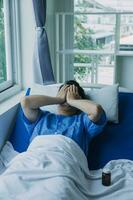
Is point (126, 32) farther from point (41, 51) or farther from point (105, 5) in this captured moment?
point (41, 51)

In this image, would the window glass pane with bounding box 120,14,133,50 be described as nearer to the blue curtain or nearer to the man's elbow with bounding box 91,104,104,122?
the blue curtain

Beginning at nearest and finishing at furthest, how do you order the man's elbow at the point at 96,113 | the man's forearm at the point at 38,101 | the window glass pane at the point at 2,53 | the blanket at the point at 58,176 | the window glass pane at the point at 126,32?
1. the blanket at the point at 58,176
2. the man's elbow at the point at 96,113
3. the man's forearm at the point at 38,101
4. the window glass pane at the point at 2,53
5. the window glass pane at the point at 126,32

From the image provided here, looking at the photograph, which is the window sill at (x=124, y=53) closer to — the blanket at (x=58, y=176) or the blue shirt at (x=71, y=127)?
the blue shirt at (x=71, y=127)

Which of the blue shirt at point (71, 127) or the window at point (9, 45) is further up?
the window at point (9, 45)

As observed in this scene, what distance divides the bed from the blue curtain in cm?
87

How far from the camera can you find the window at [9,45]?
2.61m

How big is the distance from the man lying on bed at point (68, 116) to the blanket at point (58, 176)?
0.30 ft

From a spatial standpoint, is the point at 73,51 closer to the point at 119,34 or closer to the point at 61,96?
the point at 119,34

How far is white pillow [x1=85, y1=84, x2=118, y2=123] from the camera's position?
6.57 ft

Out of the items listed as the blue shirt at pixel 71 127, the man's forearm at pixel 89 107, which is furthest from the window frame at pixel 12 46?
the man's forearm at pixel 89 107

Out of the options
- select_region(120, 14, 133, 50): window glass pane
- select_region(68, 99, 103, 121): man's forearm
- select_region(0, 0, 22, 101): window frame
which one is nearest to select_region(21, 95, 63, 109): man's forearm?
select_region(68, 99, 103, 121): man's forearm

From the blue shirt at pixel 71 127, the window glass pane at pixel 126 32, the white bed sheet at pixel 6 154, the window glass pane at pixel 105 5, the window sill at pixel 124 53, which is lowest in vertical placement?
the white bed sheet at pixel 6 154

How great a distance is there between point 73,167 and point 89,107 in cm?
40

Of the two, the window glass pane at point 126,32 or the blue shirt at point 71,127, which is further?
the window glass pane at point 126,32
